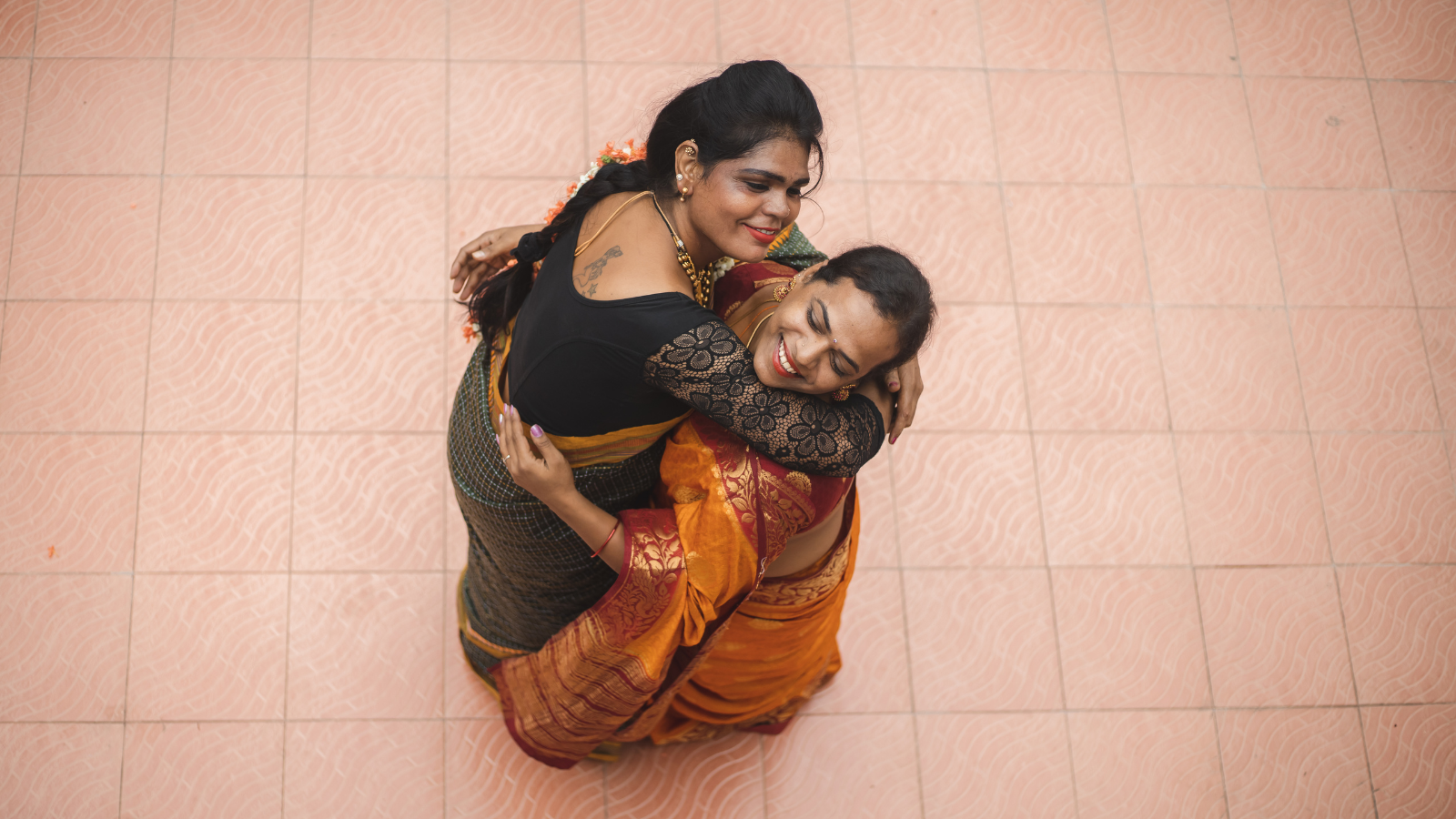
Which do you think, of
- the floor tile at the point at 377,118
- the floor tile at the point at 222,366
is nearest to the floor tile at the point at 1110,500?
the floor tile at the point at 377,118

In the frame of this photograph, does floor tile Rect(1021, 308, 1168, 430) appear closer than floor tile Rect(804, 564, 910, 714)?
No

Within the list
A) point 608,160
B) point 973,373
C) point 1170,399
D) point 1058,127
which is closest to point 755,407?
point 608,160

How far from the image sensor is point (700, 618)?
5.58ft

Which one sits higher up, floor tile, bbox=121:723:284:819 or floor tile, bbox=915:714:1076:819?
floor tile, bbox=121:723:284:819

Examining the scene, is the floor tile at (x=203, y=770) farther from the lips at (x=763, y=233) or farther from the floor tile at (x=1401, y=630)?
the floor tile at (x=1401, y=630)

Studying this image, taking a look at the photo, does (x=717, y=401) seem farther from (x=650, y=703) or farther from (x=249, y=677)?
(x=249, y=677)

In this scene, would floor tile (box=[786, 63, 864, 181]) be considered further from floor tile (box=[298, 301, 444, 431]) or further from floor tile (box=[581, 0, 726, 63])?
floor tile (box=[298, 301, 444, 431])

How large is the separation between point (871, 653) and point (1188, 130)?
79.2 inches

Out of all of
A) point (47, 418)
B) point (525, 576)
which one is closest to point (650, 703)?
point (525, 576)

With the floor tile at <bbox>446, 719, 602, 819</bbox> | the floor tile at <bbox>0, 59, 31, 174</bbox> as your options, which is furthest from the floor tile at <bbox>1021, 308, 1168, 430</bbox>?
the floor tile at <bbox>0, 59, 31, 174</bbox>

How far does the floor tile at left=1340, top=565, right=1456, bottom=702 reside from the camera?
257 centimetres

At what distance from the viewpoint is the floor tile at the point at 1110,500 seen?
2.62m

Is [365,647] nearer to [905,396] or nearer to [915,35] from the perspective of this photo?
[905,396]

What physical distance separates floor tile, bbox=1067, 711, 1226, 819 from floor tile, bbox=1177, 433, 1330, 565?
47 centimetres
